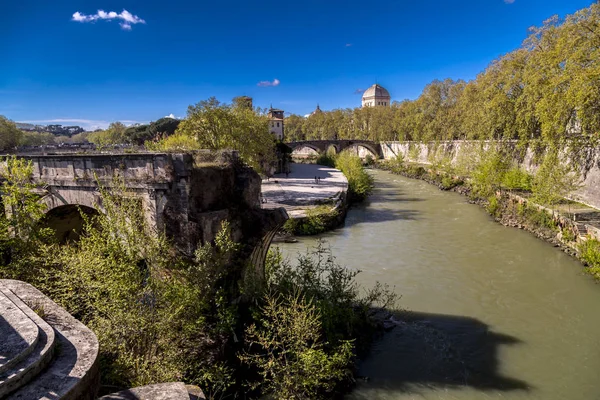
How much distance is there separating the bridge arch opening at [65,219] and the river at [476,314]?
7.35m

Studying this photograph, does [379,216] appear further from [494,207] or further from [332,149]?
[332,149]

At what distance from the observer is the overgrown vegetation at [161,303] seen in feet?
20.7

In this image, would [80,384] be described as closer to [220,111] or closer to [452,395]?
[452,395]

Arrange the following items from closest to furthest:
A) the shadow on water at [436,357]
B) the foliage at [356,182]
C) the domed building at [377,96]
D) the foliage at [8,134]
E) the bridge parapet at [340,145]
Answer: the shadow on water at [436,357]
the foliage at [356,182]
the foliage at [8,134]
the bridge parapet at [340,145]
the domed building at [377,96]

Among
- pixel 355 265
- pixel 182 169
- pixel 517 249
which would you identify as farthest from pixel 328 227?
pixel 182 169

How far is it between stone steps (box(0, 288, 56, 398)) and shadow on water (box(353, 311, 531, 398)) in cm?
652

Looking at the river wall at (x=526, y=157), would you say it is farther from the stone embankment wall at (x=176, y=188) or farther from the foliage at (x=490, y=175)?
the stone embankment wall at (x=176, y=188)

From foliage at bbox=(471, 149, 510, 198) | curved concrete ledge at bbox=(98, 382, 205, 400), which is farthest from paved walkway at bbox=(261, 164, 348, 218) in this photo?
curved concrete ledge at bbox=(98, 382, 205, 400)

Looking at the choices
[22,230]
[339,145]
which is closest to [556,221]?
[22,230]

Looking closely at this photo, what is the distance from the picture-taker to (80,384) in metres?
4.35

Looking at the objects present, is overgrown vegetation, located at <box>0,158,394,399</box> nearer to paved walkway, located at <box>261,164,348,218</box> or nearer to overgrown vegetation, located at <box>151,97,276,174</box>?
paved walkway, located at <box>261,164,348,218</box>

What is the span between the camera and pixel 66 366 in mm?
4543

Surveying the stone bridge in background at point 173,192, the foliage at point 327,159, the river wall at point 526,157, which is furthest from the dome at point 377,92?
the stone bridge in background at point 173,192

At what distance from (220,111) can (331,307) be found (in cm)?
2125
